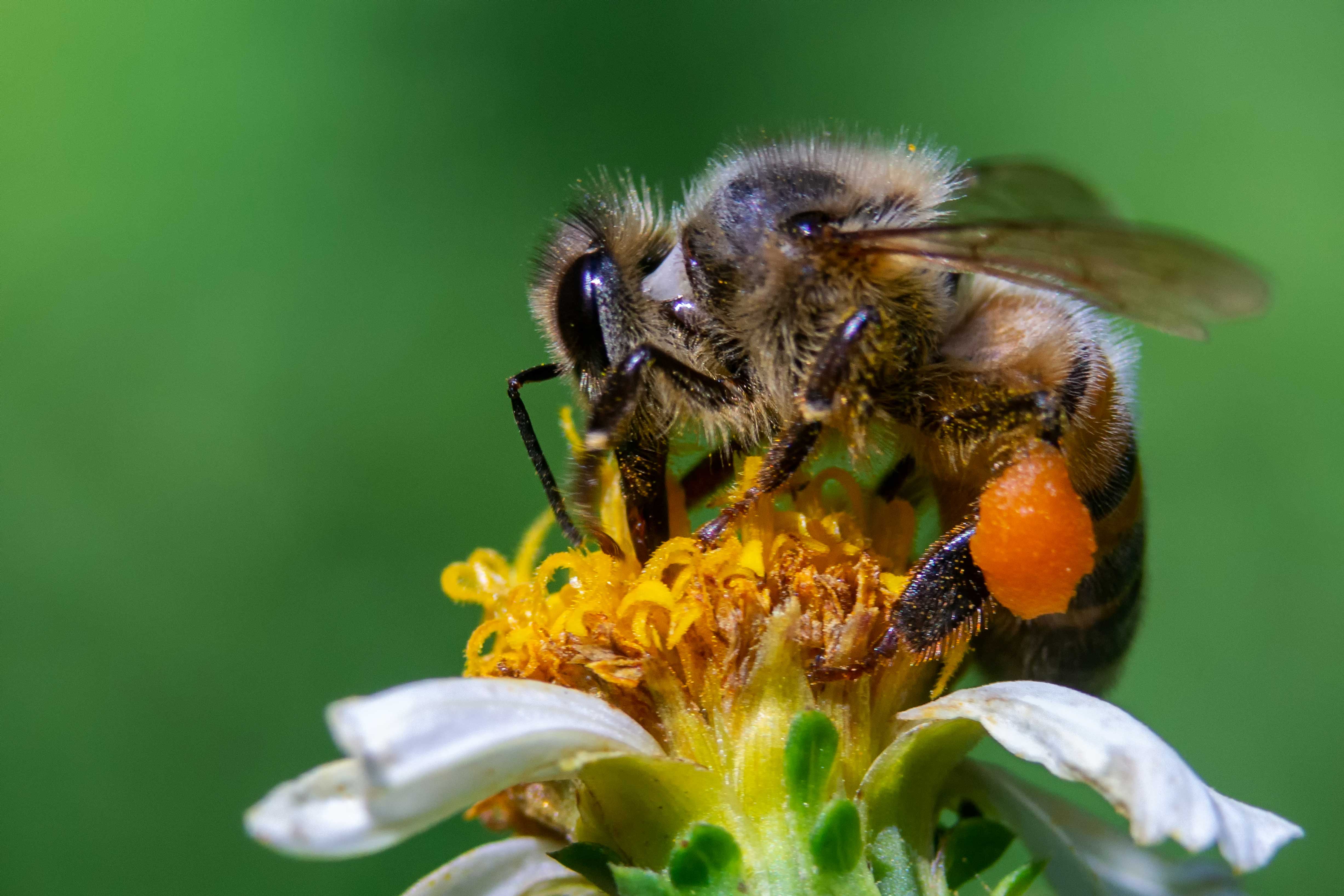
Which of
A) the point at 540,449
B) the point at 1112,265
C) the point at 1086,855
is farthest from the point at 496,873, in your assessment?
the point at 1112,265

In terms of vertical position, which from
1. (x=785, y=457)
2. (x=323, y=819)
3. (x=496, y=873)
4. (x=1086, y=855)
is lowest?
(x=1086, y=855)

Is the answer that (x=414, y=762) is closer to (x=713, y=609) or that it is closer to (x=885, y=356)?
(x=713, y=609)

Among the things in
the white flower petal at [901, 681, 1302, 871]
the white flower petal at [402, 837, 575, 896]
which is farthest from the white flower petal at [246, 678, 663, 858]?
the white flower petal at [901, 681, 1302, 871]

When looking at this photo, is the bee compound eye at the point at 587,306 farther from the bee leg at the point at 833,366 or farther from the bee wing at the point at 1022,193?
the bee wing at the point at 1022,193

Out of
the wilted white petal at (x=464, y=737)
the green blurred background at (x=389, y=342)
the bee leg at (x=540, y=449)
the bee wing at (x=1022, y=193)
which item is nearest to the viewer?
the wilted white petal at (x=464, y=737)

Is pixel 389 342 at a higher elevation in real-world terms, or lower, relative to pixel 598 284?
higher

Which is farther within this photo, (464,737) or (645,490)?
(645,490)

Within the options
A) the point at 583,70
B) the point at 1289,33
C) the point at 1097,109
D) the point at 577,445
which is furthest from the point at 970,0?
the point at 577,445

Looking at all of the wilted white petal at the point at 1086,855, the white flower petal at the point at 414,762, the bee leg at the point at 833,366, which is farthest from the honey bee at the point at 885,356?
the white flower petal at the point at 414,762
